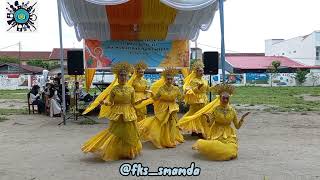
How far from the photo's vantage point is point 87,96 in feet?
53.9

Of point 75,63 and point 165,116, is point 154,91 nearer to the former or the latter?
point 165,116

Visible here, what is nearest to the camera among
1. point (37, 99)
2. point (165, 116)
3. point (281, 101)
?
point (165, 116)

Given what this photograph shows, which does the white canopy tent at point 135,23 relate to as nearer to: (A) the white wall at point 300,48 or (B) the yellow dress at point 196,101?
(B) the yellow dress at point 196,101

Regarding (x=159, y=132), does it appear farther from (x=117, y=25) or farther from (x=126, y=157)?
(x=117, y=25)

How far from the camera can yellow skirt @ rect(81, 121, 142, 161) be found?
712 centimetres

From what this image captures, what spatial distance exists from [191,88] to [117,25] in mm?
6537

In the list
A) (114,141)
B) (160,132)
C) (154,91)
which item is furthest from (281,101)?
(114,141)

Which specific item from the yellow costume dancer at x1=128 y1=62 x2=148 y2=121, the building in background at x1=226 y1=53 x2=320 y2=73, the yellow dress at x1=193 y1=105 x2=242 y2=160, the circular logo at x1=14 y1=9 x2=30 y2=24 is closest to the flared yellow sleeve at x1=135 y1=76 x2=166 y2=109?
the yellow costume dancer at x1=128 y1=62 x2=148 y2=121

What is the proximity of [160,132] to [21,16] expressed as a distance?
5.61m

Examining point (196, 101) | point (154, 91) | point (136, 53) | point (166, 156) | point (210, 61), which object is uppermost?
point (136, 53)

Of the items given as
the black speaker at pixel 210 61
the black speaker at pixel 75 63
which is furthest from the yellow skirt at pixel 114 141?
the black speaker at pixel 210 61

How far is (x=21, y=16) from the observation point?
1191 centimetres

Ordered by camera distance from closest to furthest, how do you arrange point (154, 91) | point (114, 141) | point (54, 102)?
point (114, 141) < point (154, 91) < point (54, 102)

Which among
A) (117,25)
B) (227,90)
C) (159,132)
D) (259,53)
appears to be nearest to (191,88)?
(159,132)
